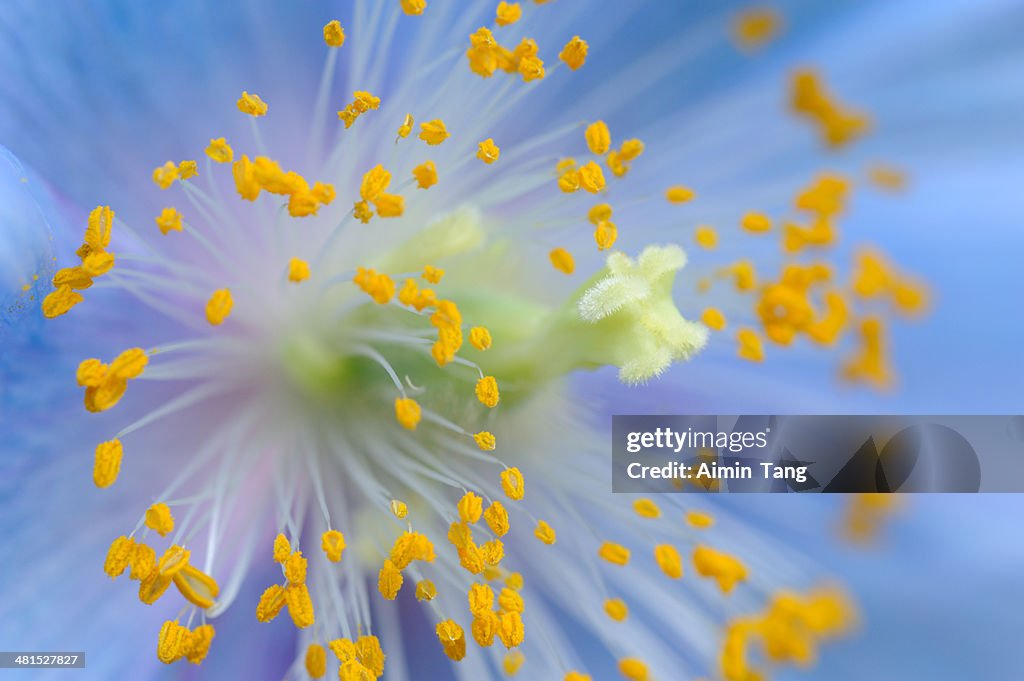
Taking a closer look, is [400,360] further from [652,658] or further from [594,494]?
[652,658]

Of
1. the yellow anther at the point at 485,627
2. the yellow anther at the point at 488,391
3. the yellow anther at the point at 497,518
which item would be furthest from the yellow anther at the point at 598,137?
the yellow anther at the point at 485,627

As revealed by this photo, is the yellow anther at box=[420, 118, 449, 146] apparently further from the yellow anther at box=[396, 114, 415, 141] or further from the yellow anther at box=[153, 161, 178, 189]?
the yellow anther at box=[153, 161, 178, 189]

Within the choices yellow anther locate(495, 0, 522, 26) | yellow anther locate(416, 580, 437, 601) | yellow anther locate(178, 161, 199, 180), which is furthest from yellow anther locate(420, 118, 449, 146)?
yellow anther locate(416, 580, 437, 601)

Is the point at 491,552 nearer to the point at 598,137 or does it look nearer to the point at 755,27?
the point at 598,137

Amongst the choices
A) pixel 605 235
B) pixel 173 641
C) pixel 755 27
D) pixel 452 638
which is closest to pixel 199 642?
pixel 173 641

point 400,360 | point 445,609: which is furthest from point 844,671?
point 400,360

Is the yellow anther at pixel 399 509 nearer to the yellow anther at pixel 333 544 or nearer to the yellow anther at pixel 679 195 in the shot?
the yellow anther at pixel 333 544
